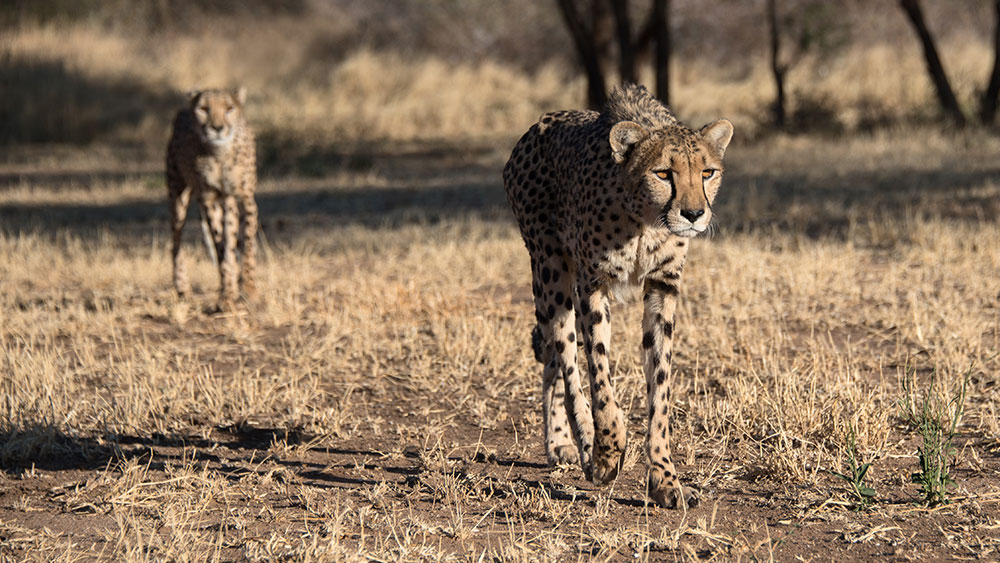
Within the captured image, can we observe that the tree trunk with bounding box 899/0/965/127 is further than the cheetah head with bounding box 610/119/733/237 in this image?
Yes

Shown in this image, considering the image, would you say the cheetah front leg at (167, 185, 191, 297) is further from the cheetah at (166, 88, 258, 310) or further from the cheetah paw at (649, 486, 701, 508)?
the cheetah paw at (649, 486, 701, 508)

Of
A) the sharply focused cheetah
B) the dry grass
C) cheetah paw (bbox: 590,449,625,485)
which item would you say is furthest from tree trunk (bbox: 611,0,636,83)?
cheetah paw (bbox: 590,449,625,485)

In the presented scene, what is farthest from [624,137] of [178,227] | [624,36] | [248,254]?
[624,36]

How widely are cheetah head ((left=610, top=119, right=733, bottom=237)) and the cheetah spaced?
3.61 metres

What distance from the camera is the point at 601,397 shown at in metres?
3.94

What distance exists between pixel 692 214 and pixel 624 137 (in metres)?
0.42

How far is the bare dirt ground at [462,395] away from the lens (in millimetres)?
3646

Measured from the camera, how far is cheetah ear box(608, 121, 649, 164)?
3.79 m

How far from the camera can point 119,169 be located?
14.1 meters

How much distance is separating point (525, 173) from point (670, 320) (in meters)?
1.02

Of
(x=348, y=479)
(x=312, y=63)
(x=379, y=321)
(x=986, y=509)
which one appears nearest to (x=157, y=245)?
(x=379, y=321)

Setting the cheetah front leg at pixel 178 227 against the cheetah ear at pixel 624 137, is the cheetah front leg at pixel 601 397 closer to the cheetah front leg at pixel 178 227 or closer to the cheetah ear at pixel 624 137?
the cheetah ear at pixel 624 137

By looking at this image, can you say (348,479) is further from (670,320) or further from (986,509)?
(986,509)

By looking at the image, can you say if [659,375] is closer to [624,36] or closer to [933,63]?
[624,36]
